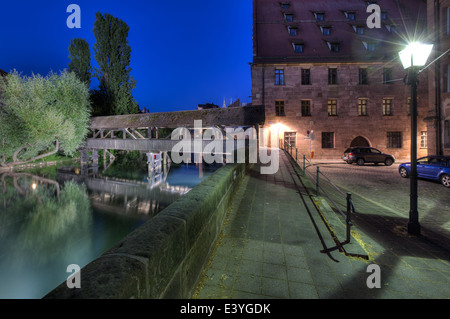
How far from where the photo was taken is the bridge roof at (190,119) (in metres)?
13.7

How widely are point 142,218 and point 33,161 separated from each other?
1705 cm

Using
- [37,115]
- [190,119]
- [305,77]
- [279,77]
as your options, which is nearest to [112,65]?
[37,115]

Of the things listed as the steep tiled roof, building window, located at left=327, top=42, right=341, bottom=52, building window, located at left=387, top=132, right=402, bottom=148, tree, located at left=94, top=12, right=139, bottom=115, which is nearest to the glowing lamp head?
the steep tiled roof

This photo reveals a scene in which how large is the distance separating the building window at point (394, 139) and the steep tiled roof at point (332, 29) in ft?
25.1

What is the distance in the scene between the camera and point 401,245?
4.68m

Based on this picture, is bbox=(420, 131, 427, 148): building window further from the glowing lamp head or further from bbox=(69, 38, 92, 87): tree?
bbox=(69, 38, 92, 87): tree

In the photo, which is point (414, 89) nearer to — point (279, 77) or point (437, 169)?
point (437, 169)

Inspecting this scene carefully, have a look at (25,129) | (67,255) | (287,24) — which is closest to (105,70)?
(25,129)

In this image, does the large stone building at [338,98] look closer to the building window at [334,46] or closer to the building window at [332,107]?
the building window at [332,107]

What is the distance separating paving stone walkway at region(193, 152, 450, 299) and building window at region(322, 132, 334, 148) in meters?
19.0

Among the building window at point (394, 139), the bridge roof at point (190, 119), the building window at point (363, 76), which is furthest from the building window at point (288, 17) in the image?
the bridge roof at point (190, 119)

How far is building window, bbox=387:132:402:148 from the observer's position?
22.8 m

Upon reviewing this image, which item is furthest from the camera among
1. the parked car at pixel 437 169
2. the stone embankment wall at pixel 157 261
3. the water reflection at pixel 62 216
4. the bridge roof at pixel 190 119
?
the bridge roof at pixel 190 119

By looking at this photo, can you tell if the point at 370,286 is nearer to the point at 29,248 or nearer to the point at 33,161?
the point at 29,248
